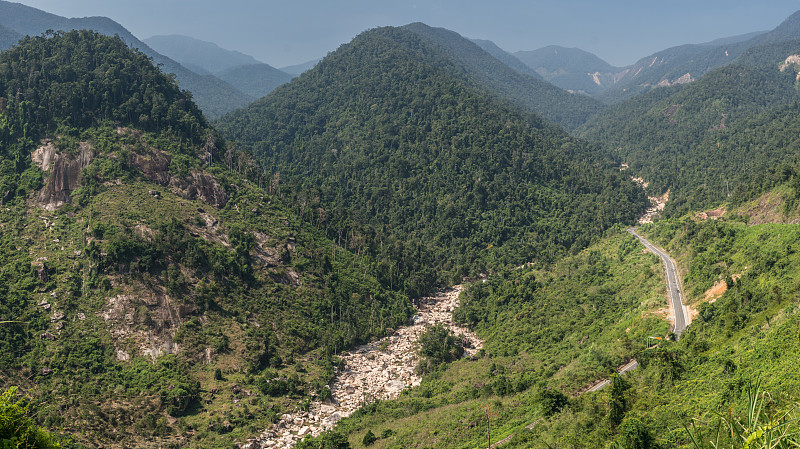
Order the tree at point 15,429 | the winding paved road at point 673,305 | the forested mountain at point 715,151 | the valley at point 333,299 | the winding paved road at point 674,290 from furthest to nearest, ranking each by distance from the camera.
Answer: the forested mountain at point 715,151 < the winding paved road at point 674,290 < the winding paved road at point 673,305 < the valley at point 333,299 < the tree at point 15,429

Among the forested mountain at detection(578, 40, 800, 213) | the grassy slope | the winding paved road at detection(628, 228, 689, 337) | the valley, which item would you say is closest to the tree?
the valley

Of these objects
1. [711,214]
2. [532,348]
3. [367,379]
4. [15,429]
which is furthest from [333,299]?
[711,214]

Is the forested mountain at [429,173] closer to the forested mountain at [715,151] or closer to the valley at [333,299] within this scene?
the valley at [333,299]

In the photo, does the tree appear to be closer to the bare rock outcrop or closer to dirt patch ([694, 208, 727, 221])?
the bare rock outcrop

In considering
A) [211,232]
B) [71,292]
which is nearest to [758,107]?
[211,232]

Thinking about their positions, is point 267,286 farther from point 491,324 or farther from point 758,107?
point 758,107

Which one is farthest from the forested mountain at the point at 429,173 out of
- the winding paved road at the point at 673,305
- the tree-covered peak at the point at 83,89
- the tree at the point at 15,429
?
the tree at the point at 15,429
